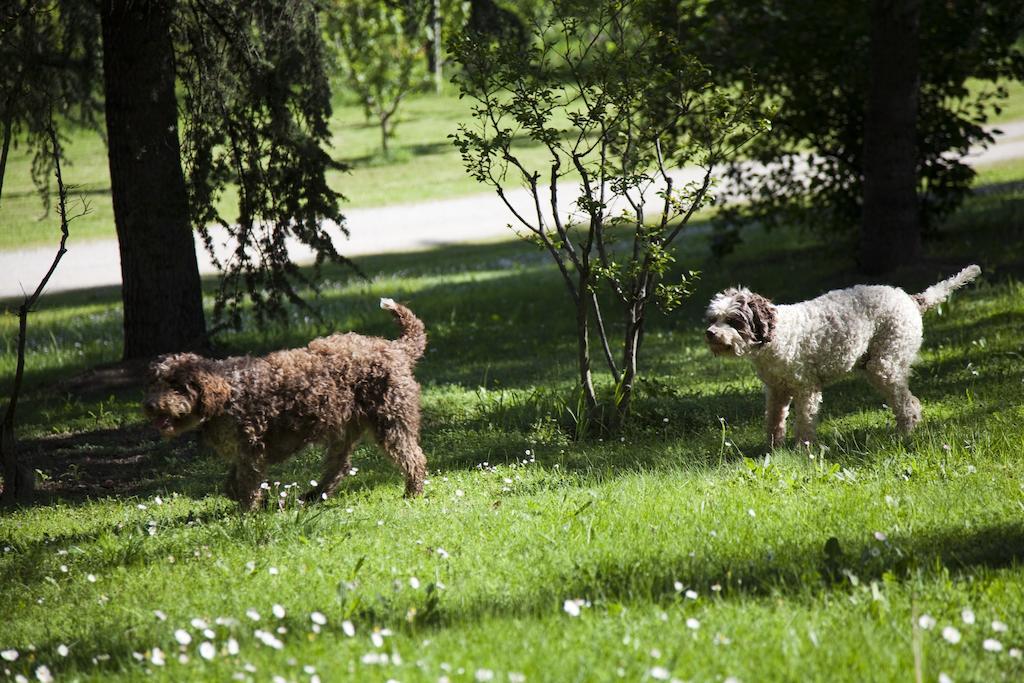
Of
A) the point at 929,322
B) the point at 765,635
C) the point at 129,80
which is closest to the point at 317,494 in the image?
the point at 765,635

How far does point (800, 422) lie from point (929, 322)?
12.6 feet


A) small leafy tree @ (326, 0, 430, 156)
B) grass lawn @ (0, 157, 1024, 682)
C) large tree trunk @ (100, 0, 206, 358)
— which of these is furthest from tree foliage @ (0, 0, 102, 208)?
small leafy tree @ (326, 0, 430, 156)

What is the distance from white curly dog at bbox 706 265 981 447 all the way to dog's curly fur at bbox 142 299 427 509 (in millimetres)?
1849

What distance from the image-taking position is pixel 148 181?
8.92m

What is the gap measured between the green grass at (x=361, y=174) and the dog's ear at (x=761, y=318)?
40.1ft

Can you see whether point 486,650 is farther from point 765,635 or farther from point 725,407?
point 725,407

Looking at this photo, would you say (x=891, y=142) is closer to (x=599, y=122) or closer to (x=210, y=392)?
(x=599, y=122)

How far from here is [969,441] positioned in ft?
19.2

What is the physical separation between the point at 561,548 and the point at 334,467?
6.61ft

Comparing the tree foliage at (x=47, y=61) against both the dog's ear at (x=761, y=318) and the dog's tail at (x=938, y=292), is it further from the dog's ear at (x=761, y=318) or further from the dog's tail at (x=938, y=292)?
the dog's tail at (x=938, y=292)

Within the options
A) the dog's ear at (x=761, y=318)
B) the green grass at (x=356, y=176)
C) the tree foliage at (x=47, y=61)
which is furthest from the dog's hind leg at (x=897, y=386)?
the green grass at (x=356, y=176)

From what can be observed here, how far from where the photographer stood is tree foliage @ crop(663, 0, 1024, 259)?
11.9m

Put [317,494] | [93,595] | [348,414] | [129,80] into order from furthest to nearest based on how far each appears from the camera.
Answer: [129,80] → [317,494] → [348,414] → [93,595]

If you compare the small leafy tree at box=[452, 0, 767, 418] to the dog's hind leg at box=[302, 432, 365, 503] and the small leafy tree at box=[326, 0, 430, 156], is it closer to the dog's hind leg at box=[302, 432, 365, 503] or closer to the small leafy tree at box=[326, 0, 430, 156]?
the dog's hind leg at box=[302, 432, 365, 503]
